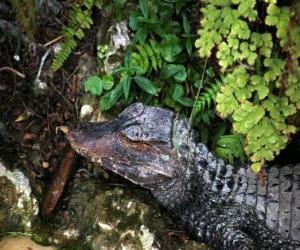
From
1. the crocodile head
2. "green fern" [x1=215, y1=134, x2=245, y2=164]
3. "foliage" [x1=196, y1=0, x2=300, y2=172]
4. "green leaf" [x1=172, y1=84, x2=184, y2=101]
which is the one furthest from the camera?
"green leaf" [x1=172, y1=84, x2=184, y2=101]

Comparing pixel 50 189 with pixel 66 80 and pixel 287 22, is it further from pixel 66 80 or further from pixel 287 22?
pixel 287 22

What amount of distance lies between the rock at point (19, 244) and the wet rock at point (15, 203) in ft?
0.29

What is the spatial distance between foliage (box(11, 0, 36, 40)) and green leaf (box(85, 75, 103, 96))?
0.63m

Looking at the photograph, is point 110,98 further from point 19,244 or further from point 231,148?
point 19,244

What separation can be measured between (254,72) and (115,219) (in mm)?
1539

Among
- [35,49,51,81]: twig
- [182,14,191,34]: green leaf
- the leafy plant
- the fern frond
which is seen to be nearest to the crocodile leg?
the fern frond

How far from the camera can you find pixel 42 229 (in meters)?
4.30

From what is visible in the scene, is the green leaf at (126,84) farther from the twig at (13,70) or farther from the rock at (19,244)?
the rock at (19,244)

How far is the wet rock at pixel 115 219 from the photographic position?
416cm

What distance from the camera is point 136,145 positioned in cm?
441

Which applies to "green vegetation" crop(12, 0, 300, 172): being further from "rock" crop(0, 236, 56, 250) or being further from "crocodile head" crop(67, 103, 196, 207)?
"rock" crop(0, 236, 56, 250)

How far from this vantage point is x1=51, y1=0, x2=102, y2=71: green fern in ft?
15.1

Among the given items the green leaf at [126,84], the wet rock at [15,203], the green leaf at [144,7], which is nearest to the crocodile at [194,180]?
the green leaf at [126,84]

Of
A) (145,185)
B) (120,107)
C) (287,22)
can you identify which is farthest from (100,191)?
(287,22)
